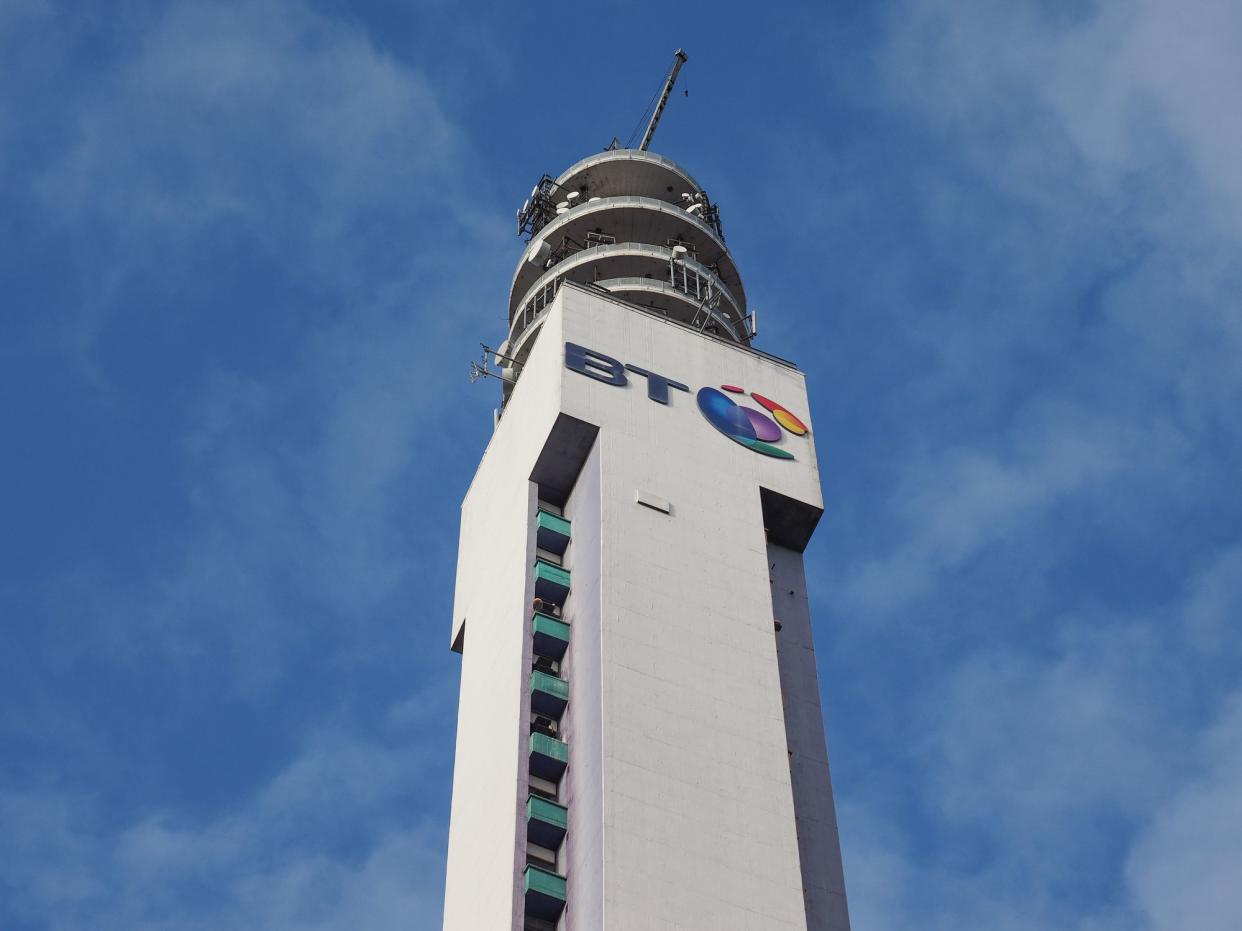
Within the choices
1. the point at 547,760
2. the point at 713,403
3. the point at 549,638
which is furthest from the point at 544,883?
the point at 713,403

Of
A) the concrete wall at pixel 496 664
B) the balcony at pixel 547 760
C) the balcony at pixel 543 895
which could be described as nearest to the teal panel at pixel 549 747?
the balcony at pixel 547 760

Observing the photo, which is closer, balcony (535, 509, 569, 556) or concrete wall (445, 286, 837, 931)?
concrete wall (445, 286, 837, 931)

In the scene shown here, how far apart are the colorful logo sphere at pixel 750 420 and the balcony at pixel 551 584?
9939 millimetres

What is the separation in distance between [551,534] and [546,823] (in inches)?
579

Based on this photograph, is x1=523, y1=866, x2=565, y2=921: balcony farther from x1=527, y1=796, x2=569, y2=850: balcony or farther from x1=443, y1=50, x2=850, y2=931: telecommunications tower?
x1=527, y1=796, x2=569, y2=850: balcony

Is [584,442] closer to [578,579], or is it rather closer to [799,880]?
[578,579]

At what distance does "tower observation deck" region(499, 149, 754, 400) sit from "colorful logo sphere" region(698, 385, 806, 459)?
4.95 metres

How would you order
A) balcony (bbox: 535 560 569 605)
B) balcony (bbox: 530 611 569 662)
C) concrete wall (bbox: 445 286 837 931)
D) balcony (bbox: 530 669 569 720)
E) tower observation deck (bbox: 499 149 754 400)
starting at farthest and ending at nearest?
1. tower observation deck (bbox: 499 149 754 400)
2. balcony (bbox: 535 560 569 605)
3. balcony (bbox: 530 611 569 662)
4. balcony (bbox: 530 669 569 720)
5. concrete wall (bbox: 445 286 837 931)

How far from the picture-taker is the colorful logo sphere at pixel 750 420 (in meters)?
77.2

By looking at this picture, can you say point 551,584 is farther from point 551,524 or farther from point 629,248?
point 629,248

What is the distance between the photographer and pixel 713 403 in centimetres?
7838

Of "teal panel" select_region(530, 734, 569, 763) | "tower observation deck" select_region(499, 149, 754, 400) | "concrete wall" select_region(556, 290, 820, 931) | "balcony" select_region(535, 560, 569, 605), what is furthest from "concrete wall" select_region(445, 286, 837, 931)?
"tower observation deck" select_region(499, 149, 754, 400)

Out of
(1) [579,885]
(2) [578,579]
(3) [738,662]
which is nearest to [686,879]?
(1) [579,885]

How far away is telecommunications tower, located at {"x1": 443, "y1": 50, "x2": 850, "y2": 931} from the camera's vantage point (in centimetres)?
5969
